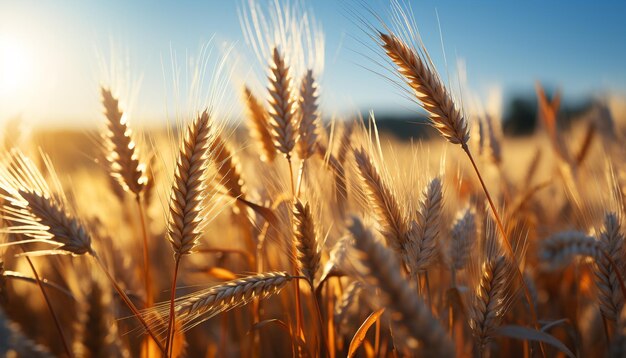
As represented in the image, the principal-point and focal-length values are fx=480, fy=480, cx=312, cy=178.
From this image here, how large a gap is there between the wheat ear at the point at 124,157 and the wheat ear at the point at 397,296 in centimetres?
101

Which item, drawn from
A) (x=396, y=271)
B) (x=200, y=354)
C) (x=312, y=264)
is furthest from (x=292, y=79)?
(x=200, y=354)

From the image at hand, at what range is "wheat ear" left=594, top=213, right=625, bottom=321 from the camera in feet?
4.86

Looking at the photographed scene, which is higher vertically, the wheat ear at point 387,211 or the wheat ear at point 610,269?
the wheat ear at point 387,211

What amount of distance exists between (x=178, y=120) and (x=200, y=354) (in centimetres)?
164

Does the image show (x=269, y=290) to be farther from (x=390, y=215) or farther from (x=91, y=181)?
(x=91, y=181)

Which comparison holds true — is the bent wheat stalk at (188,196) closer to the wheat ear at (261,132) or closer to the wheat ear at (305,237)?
the wheat ear at (305,237)

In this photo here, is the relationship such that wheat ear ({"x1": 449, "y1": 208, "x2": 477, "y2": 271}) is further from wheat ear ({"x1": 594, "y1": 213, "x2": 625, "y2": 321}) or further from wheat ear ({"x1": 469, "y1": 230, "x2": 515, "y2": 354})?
wheat ear ({"x1": 594, "y1": 213, "x2": 625, "y2": 321})

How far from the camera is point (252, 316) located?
73.6 inches

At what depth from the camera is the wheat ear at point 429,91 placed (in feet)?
4.90

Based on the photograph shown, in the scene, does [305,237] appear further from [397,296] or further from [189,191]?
[397,296]

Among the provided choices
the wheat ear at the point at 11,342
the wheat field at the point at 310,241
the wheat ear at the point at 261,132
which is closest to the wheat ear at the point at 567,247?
the wheat field at the point at 310,241

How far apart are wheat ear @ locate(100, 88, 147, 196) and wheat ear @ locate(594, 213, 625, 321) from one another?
1.49 metres

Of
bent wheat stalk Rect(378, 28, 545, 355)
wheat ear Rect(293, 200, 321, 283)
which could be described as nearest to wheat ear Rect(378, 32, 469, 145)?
bent wheat stalk Rect(378, 28, 545, 355)

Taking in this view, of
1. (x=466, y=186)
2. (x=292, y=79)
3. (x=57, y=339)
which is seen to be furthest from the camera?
(x=466, y=186)
